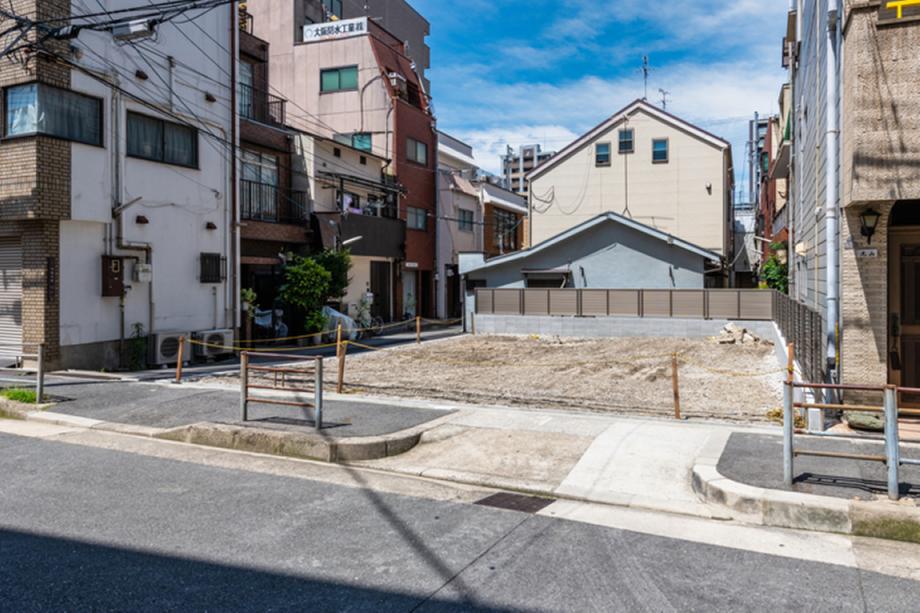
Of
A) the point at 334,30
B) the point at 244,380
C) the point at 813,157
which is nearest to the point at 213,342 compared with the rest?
the point at 244,380

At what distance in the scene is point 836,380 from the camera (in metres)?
10.1

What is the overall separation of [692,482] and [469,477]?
8.13 ft

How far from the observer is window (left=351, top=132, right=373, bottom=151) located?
3388cm

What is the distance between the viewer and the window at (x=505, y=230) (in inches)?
1830

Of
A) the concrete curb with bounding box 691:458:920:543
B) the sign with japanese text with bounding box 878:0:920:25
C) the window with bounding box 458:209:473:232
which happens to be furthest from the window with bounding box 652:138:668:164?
the concrete curb with bounding box 691:458:920:543

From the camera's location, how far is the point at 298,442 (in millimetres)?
8992

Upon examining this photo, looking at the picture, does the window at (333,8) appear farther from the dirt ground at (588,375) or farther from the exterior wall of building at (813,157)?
the exterior wall of building at (813,157)

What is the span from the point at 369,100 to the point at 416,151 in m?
3.65

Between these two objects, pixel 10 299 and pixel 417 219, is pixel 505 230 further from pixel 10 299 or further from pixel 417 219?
pixel 10 299

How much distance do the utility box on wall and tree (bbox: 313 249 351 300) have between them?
27.6 ft

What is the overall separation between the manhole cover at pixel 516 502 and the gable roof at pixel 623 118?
31.6 m

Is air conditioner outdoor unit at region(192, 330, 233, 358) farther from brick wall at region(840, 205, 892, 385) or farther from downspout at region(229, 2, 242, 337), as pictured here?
brick wall at region(840, 205, 892, 385)

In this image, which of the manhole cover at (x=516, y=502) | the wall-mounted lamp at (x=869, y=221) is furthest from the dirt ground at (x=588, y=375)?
the manhole cover at (x=516, y=502)

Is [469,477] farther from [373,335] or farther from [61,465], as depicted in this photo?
[373,335]
